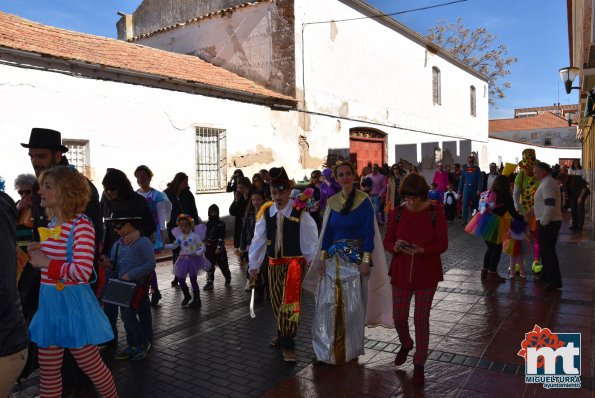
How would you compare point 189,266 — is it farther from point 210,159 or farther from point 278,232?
point 210,159

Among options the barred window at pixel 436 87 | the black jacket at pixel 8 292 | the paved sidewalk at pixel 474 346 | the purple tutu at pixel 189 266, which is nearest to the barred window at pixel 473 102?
the barred window at pixel 436 87

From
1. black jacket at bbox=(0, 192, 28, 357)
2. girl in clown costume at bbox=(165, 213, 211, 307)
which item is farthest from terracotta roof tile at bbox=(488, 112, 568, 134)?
black jacket at bbox=(0, 192, 28, 357)

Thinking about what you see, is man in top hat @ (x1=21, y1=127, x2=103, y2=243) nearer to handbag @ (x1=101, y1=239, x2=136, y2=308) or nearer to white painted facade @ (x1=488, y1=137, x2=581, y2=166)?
handbag @ (x1=101, y1=239, x2=136, y2=308)

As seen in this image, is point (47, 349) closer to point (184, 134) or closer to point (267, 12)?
point (184, 134)

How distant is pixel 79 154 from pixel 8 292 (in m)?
8.46

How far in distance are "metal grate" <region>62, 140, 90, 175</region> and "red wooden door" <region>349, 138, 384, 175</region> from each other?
10.0 meters

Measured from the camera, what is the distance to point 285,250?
14.5 ft

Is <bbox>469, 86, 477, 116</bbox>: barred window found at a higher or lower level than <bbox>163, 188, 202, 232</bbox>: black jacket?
higher

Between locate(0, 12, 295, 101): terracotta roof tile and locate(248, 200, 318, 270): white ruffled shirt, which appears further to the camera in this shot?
locate(0, 12, 295, 101): terracotta roof tile

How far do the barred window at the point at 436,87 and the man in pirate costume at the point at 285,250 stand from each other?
2176cm

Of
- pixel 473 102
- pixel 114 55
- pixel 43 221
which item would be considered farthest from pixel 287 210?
pixel 473 102

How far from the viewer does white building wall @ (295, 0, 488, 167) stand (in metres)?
15.3

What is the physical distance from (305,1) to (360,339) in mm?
13015

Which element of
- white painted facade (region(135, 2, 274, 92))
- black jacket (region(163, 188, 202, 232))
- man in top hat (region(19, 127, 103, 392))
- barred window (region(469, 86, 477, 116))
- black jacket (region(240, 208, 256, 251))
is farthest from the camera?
barred window (region(469, 86, 477, 116))
